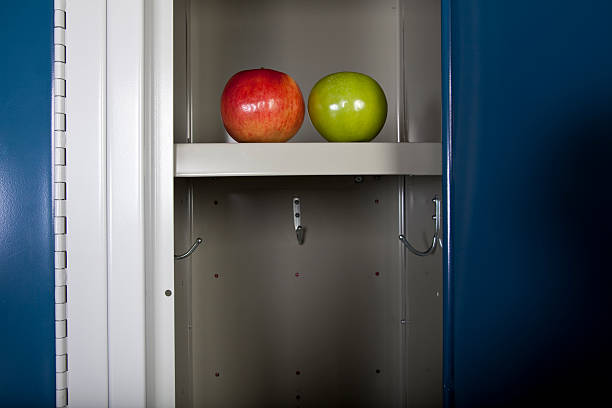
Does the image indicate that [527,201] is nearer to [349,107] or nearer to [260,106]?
[349,107]

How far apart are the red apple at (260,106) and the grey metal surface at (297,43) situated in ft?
1.32

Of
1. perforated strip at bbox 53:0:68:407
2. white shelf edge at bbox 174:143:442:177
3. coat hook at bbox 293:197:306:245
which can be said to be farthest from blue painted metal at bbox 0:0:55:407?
coat hook at bbox 293:197:306:245

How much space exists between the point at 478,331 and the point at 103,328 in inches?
22.1

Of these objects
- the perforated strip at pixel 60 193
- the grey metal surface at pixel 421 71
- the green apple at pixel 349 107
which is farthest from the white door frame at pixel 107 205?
the grey metal surface at pixel 421 71

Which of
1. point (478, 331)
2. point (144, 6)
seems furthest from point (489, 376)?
point (144, 6)

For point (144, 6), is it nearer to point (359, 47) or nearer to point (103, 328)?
point (103, 328)

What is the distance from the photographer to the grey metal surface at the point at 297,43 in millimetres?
1441

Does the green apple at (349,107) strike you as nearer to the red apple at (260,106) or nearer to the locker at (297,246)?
the red apple at (260,106)

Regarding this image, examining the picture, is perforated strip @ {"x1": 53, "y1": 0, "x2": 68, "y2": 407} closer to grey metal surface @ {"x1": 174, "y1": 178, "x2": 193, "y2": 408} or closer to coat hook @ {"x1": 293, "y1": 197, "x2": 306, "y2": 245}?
grey metal surface @ {"x1": 174, "y1": 178, "x2": 193, "y2": 408}

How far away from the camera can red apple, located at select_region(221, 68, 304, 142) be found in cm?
101

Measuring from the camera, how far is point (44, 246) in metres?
0.75

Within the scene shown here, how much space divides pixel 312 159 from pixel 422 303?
1.57ft

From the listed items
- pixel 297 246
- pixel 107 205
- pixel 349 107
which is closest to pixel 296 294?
pixel 297 246

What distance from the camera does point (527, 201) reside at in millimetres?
784
